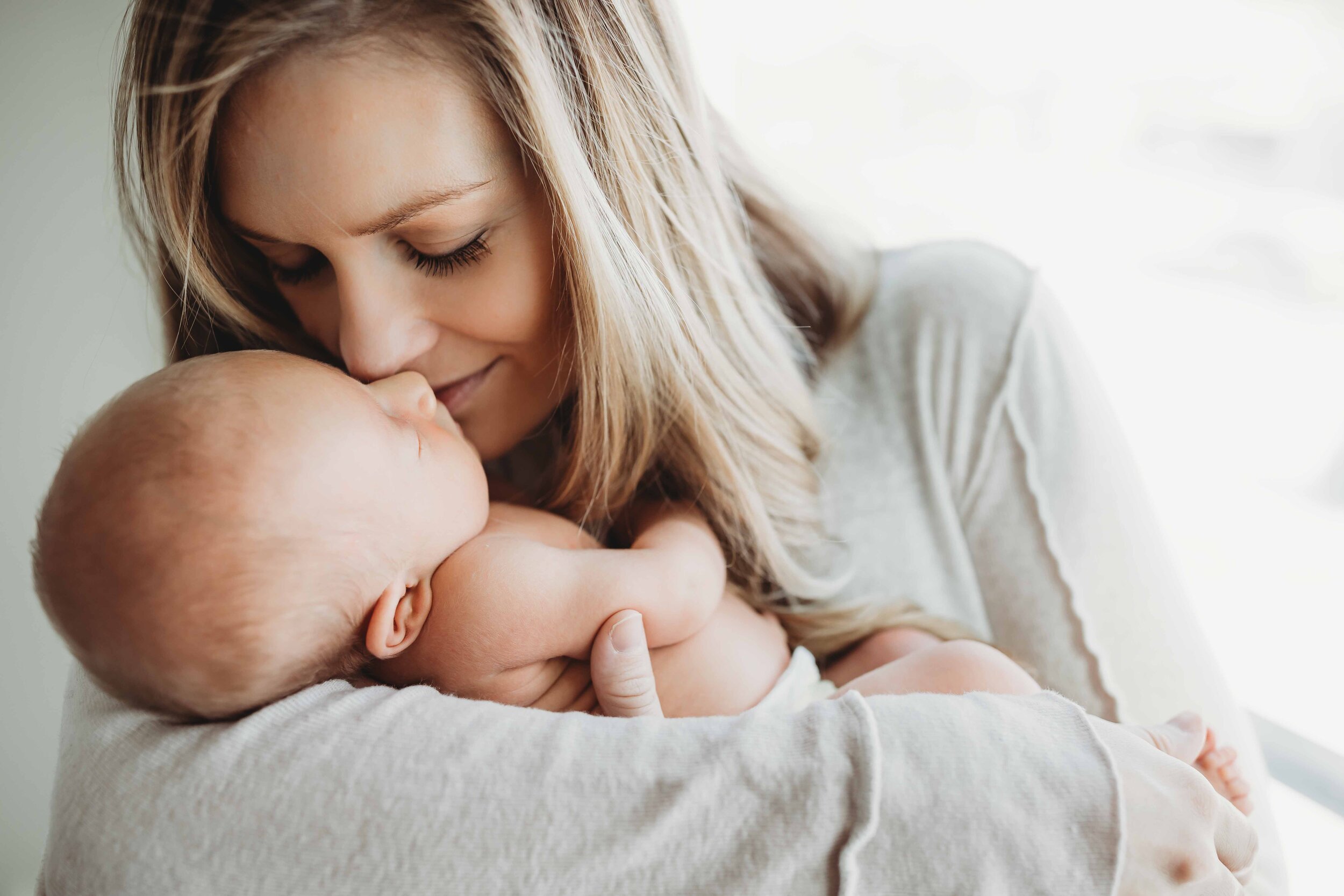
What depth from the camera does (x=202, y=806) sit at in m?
0.68

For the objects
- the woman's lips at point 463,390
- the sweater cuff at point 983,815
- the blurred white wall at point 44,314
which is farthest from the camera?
the blurred white wall at point 44,314

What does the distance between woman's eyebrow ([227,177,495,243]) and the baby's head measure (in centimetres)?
16

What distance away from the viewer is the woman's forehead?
2.73 feet

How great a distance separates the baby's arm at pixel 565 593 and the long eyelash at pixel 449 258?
1.05 feet

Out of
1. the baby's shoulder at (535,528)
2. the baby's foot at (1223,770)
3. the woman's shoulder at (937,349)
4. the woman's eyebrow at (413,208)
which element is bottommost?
the baby's foot at (1223,770)

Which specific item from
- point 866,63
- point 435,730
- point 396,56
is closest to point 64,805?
point 435,730

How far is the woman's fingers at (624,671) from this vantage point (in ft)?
2.86

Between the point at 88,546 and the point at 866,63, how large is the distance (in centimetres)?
201

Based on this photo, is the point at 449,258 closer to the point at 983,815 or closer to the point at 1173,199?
the point at 983,815

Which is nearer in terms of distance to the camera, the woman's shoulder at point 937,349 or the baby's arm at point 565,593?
the baby's arm at point 565,593

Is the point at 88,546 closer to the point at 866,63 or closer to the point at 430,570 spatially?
the point at 430,570

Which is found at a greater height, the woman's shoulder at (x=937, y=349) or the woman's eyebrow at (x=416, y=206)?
the woman's eyebrow at (x=416, y=206)

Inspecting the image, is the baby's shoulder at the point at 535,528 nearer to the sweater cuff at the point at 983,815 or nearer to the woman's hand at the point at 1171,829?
the sweater cuff at the point at 983,815

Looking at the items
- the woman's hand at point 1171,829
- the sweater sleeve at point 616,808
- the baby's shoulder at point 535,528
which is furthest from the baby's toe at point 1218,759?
the baby's shoulder at point 535,528
